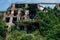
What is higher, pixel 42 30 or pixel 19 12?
pixel 19 12

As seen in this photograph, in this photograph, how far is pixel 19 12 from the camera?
2173 centimetres

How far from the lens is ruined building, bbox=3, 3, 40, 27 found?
69.8 ft

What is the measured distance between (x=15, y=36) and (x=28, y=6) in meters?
3.94

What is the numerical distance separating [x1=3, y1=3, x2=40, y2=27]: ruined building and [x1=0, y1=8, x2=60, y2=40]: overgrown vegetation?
1.03 meters

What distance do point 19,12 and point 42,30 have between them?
2.89 metres

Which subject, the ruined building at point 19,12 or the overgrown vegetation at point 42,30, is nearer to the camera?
the overgrown vegetation at point 42,30

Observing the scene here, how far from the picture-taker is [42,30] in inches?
758

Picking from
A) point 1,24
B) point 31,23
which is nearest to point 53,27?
point 31,23

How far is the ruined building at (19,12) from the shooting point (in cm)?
2128

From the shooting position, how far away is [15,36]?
1827 cm

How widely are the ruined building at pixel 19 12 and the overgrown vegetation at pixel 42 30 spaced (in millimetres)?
1032

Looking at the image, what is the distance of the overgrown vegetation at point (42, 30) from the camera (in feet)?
59.8

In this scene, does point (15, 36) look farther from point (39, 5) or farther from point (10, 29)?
point (39, 5)

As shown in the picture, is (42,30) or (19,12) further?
(19,12)
